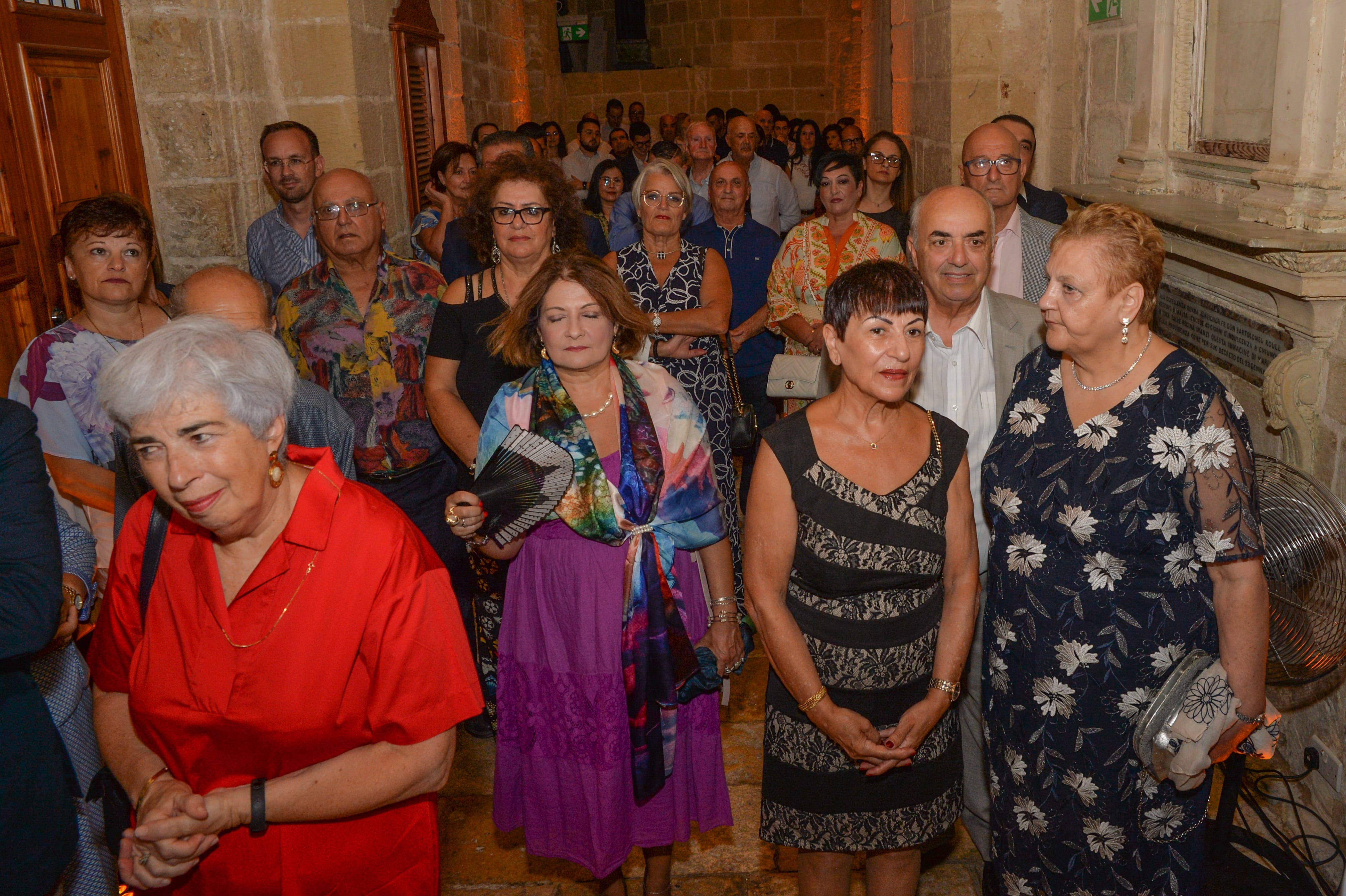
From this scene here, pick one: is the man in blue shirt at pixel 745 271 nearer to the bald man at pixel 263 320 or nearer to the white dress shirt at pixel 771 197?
the bald man at pixel 263 320

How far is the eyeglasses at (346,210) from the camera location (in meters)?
3.76

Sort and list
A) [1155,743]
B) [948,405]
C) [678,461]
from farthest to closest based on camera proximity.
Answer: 1. [948,405]
2. [678,461]
3. [1155,743]

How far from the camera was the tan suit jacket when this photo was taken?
2953mm

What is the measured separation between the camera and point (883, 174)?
5777 millimetres

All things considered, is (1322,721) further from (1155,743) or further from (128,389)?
(128,389)

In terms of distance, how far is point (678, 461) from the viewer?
2807mm

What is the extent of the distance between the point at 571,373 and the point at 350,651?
1160mm

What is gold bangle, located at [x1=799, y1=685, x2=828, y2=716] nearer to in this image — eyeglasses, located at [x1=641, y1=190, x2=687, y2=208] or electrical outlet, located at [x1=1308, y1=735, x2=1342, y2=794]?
electrical outlet, located at [x1=1308, y1=735, x2=1342, y2=794]

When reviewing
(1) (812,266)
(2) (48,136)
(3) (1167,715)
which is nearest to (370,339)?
(2) (48,136)

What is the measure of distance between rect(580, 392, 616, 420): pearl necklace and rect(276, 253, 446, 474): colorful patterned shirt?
1.08m

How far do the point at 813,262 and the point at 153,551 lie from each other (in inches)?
132

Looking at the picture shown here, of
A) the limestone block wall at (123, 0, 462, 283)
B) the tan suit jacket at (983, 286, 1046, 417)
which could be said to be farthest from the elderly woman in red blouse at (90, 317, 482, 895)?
the limestone block wall at (123, 0, 462, 283)

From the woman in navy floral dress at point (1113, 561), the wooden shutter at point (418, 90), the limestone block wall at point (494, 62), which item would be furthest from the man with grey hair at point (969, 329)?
the limestone block wall at point (494, 62)

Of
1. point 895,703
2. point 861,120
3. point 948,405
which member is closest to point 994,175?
point 948,405
